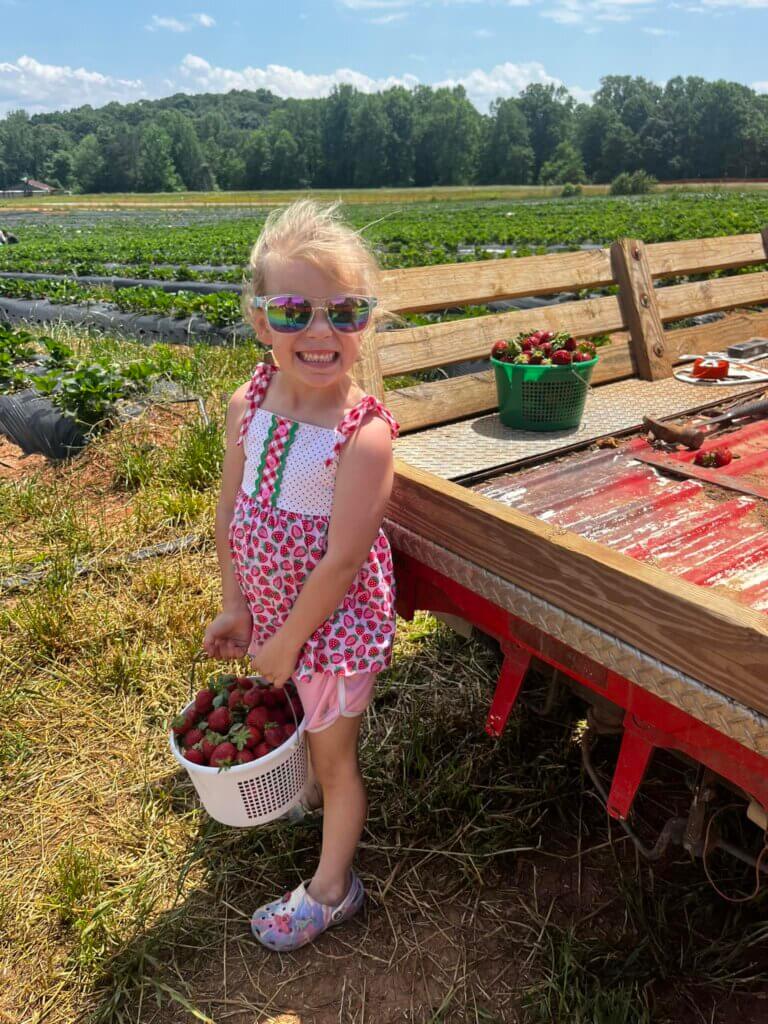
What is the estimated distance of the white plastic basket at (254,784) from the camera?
1.85m

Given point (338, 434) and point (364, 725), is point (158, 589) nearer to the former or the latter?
point (364, 725)

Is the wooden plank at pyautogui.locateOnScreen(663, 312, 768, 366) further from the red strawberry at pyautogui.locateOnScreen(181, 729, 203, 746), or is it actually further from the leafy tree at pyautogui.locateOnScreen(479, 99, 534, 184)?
the leafy tree at pyautogui.locateOnScreen(479, 99, 534, 184)

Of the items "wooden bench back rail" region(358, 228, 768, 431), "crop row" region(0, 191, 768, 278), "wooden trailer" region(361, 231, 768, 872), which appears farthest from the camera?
"crop row" region(0, 191, 768, 278)

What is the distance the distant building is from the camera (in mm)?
109963

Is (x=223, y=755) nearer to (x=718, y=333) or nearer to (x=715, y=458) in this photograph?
(x=715, y=458)

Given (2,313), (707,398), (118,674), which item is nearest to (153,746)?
(118,674)

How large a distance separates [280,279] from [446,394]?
140cm

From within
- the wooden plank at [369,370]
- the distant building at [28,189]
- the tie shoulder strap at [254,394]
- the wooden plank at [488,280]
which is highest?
the wooden plank at [488,280]

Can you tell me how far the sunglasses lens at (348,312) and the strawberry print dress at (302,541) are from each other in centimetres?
17

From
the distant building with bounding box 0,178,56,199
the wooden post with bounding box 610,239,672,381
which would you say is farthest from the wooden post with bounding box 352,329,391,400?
the distant building with bounding box 0,178,56,199

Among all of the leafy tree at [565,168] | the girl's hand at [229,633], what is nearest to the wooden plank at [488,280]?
the girl's hand at [229,633]

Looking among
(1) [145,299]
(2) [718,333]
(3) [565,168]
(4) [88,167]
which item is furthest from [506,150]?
(2) [718,333]

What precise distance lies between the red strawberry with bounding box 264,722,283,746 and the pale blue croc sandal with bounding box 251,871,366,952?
17.5 inches

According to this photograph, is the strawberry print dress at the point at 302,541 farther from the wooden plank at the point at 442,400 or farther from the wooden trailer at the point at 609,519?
the wooden plank at the point at 442,400
